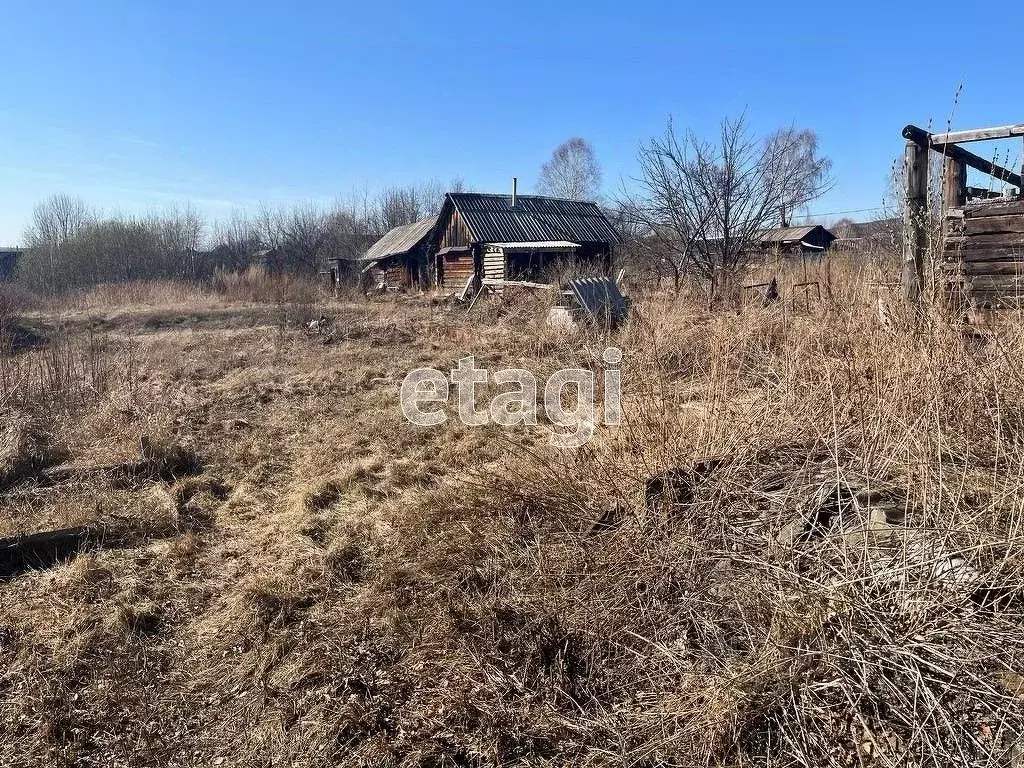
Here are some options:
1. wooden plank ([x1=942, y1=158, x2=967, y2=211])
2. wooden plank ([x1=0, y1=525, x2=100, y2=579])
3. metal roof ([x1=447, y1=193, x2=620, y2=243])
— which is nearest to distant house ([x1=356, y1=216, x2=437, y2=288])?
metal roof ([x1=447, y1=193, x2=620, y2=243])

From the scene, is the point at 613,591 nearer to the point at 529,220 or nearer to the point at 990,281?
the point at 990,281

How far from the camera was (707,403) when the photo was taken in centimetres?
340

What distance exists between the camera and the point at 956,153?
6059 millimetres

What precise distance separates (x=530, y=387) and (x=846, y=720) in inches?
217

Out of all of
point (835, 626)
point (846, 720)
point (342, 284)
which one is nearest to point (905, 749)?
point (846, 720)

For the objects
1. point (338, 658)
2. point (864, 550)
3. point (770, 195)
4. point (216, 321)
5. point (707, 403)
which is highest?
point (770, 195)

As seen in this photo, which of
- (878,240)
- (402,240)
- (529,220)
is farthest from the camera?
(402,240)

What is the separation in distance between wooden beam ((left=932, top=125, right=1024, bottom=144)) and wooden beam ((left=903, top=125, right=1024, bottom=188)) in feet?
0.27

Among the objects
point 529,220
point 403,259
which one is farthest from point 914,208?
point 403,259

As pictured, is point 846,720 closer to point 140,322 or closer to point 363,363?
point 363,363

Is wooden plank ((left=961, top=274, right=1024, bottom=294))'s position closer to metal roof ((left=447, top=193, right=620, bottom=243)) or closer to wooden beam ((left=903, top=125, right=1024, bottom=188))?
wooden beam ((left=903, top=125, right=1024, bottom=188))

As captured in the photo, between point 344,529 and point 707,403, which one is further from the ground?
point 707,403

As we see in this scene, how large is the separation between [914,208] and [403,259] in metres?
24.4

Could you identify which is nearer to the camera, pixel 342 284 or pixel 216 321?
pixel 216 321
